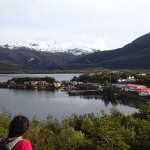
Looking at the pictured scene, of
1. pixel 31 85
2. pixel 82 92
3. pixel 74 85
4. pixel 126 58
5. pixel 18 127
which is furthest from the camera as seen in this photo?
pixel 126 58

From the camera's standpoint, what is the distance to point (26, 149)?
2551 mm

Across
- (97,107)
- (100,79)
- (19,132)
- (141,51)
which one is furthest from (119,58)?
(19,132)

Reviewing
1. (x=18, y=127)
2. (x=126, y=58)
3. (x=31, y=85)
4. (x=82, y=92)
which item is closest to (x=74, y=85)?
(x=31, y=85)

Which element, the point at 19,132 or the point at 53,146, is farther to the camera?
the point at 53,146

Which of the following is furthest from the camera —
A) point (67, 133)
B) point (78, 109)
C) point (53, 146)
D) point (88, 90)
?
point (88, 90)

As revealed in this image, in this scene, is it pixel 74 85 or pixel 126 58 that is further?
pixel 126 58

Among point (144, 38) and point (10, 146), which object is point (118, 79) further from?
point (144, 38)

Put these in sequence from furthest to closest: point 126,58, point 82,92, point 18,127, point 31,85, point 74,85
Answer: point 126,58
point 31,85
point 74,85
point 82,92
point 18,127

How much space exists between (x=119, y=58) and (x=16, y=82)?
73.5 metres

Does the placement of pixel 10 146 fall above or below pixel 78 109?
above

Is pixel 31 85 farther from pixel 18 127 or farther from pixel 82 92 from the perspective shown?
pixel 18 127

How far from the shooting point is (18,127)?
2660mm

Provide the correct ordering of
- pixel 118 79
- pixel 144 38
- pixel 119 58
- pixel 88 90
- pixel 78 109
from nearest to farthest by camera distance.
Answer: pixel 78 109
pixel 88 90
pixel 118 79
pixel 119 58
pixel 144 38

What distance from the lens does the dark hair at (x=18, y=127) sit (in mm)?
2660
